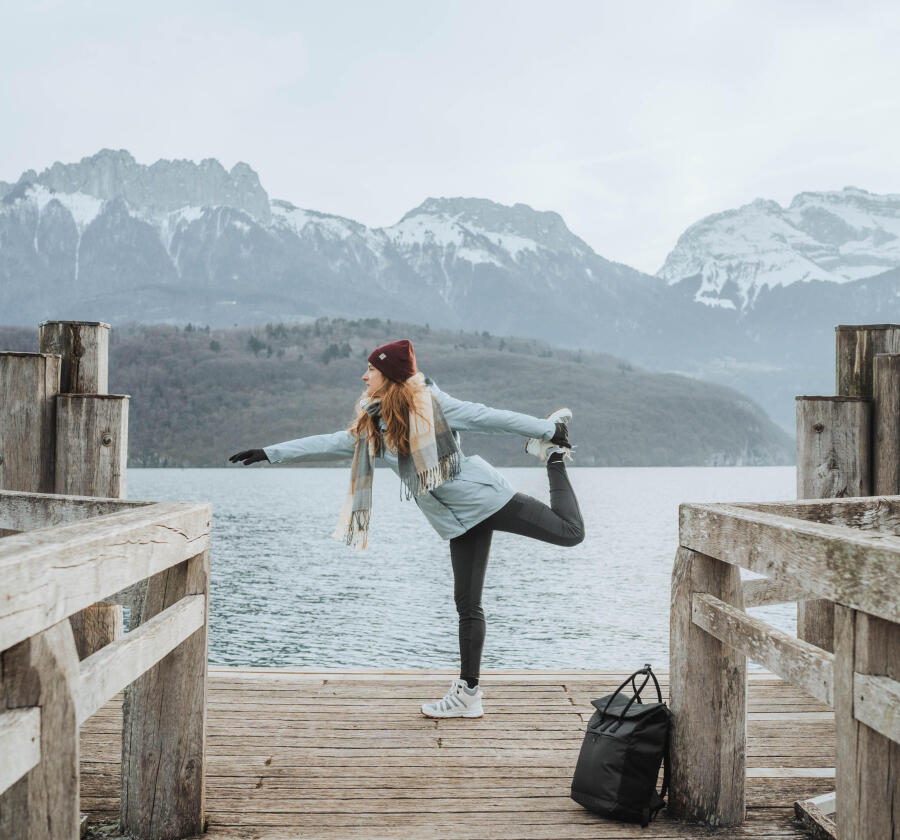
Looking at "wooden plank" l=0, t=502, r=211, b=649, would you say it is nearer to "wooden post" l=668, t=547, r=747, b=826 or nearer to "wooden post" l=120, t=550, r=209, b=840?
"wooden post" l=120, t=550, r=209, b=840

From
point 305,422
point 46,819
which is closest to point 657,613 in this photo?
point 46,819

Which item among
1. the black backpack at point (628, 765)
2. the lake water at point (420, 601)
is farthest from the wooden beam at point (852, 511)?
the lake water at point (420, 601)

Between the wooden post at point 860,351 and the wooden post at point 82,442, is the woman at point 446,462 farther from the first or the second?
the wooden post at point 860,351

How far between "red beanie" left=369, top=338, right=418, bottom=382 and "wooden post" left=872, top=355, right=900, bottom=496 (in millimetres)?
2837

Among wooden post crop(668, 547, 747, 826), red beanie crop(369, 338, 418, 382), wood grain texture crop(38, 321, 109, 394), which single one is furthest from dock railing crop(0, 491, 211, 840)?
wood grain texture crop(38, 321, 109, 394)

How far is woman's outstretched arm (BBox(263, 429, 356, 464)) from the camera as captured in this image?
452 cm

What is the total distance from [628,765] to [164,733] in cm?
171

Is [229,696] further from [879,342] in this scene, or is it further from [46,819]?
[879,342]

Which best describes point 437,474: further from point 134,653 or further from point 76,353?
point 76,353

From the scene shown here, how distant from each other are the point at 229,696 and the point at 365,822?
2074 mm

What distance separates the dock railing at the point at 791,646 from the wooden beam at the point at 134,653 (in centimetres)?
181

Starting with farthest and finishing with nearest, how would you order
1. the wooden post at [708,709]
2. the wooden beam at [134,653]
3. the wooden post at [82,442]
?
the wooden post at [82,442] → the wooden post at [708,709] → the wooden beam at [134,653]

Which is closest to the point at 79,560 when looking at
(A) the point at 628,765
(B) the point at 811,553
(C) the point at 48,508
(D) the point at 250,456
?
(C) the point at 48,508

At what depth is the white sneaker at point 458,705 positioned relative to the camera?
479 centimetres
